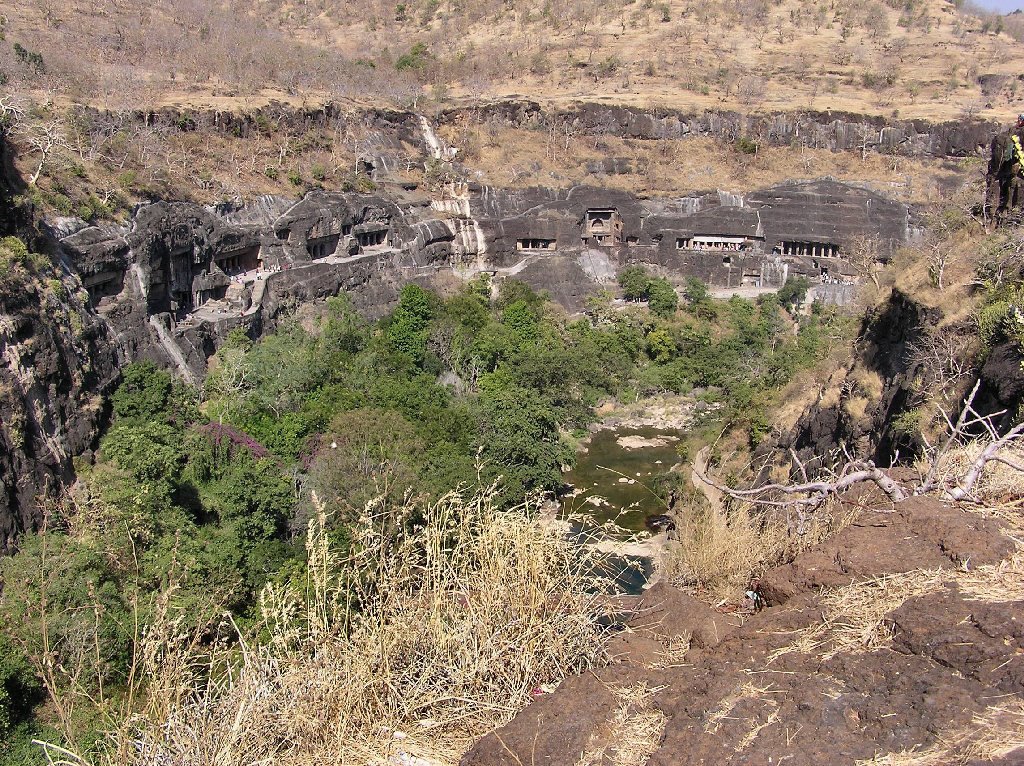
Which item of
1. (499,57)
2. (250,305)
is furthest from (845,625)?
(499,57)

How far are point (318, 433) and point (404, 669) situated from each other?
15757 mm

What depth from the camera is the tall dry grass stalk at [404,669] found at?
15.2 feet

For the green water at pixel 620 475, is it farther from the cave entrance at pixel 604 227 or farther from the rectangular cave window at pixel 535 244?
the cave entrance at pixel 604 227

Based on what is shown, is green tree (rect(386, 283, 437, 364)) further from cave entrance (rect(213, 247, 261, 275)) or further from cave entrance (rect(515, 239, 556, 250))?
cave entrance (rect(515, 239, 556, 250))

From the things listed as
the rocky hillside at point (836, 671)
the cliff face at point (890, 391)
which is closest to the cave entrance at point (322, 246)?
the cliff face at point (890, 391)

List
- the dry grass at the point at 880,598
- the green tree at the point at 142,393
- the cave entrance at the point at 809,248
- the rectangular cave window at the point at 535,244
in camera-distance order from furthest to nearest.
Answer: the rectangular cave window at the point at 535,244 → the cave entrance at the point at 809,248 → the green tree at the point at 142,393 → the dry grass at the point at 880,598

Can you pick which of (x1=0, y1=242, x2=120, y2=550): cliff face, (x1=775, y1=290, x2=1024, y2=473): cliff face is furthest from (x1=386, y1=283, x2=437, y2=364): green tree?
(x1=775, y1=290, x2=1024, y2=473): cliff face

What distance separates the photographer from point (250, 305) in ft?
88.2

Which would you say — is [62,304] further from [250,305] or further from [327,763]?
[327,763]

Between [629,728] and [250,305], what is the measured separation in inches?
973

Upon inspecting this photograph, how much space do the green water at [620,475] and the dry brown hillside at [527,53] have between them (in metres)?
22.1

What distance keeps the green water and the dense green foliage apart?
3.14 feet

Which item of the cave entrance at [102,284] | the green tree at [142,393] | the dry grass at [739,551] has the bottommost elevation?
the green tree at [142,393]

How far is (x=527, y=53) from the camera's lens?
55.1 m
